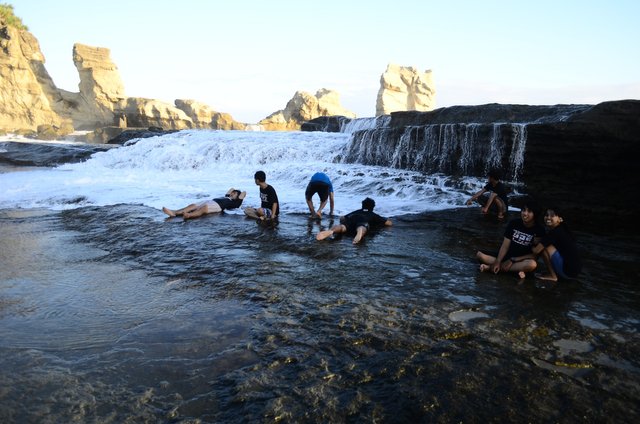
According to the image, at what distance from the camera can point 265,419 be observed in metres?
2.28

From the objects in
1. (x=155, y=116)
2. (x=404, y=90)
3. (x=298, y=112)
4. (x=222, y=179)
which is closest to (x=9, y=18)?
(x=155, y=116)

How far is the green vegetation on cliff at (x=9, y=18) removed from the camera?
172 ft

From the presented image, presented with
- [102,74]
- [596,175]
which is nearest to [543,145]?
[596,175]

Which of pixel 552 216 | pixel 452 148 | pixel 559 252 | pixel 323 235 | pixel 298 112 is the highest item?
pixel 298 112

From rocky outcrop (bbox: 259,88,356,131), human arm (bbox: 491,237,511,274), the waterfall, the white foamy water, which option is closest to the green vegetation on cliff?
rocky outcrop (bbox: 259,88,356,131)

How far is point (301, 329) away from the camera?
338 cm

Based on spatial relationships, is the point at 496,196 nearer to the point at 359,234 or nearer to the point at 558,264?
the point at 359,234

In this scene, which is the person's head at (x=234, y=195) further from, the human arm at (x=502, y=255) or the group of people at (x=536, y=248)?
the human arm at (x=502, y=255)

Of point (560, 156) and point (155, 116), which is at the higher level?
point (155, 116)

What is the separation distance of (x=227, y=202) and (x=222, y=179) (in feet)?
22.2

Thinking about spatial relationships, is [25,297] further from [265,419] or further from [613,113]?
[613,113]

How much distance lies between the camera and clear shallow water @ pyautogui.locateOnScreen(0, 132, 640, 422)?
2410 millimetres

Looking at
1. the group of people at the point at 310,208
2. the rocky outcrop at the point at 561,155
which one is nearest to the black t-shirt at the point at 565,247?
the group of people at the point at 310,208

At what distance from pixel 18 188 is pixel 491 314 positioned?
13.7 metres
